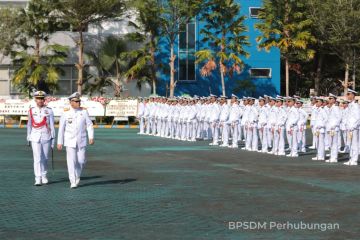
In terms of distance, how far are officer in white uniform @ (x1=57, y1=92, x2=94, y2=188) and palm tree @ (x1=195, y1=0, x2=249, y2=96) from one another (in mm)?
38367

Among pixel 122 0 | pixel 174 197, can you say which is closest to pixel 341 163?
pixel 174 197

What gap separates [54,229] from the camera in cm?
1082

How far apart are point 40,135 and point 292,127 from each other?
12.4 meters

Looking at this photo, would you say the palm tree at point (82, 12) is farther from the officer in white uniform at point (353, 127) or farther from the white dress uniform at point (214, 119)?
the officer in white uniform at point (353, 127)

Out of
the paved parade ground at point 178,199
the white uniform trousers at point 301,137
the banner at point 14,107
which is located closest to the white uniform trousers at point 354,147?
the paved parade ground at point 178,199

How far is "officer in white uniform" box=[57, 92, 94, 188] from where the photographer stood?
16.3 meters

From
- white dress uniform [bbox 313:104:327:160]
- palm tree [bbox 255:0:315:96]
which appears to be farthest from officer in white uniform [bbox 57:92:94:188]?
palm tree [bbox 255:0:315:96]

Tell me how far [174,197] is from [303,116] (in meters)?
14.1

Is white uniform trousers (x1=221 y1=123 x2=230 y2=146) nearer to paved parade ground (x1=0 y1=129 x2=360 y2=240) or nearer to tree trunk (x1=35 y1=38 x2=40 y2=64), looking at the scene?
paved parade ground (x1=0 y1=129 x2=360 y2=240)

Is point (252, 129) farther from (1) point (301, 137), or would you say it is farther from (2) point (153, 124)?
(2) point (153, 124)

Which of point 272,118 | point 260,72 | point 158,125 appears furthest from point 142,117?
point 260,72

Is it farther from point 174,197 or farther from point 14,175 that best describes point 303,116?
point 174,197

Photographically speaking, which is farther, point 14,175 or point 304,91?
point 304,91

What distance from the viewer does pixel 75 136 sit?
16438mm
